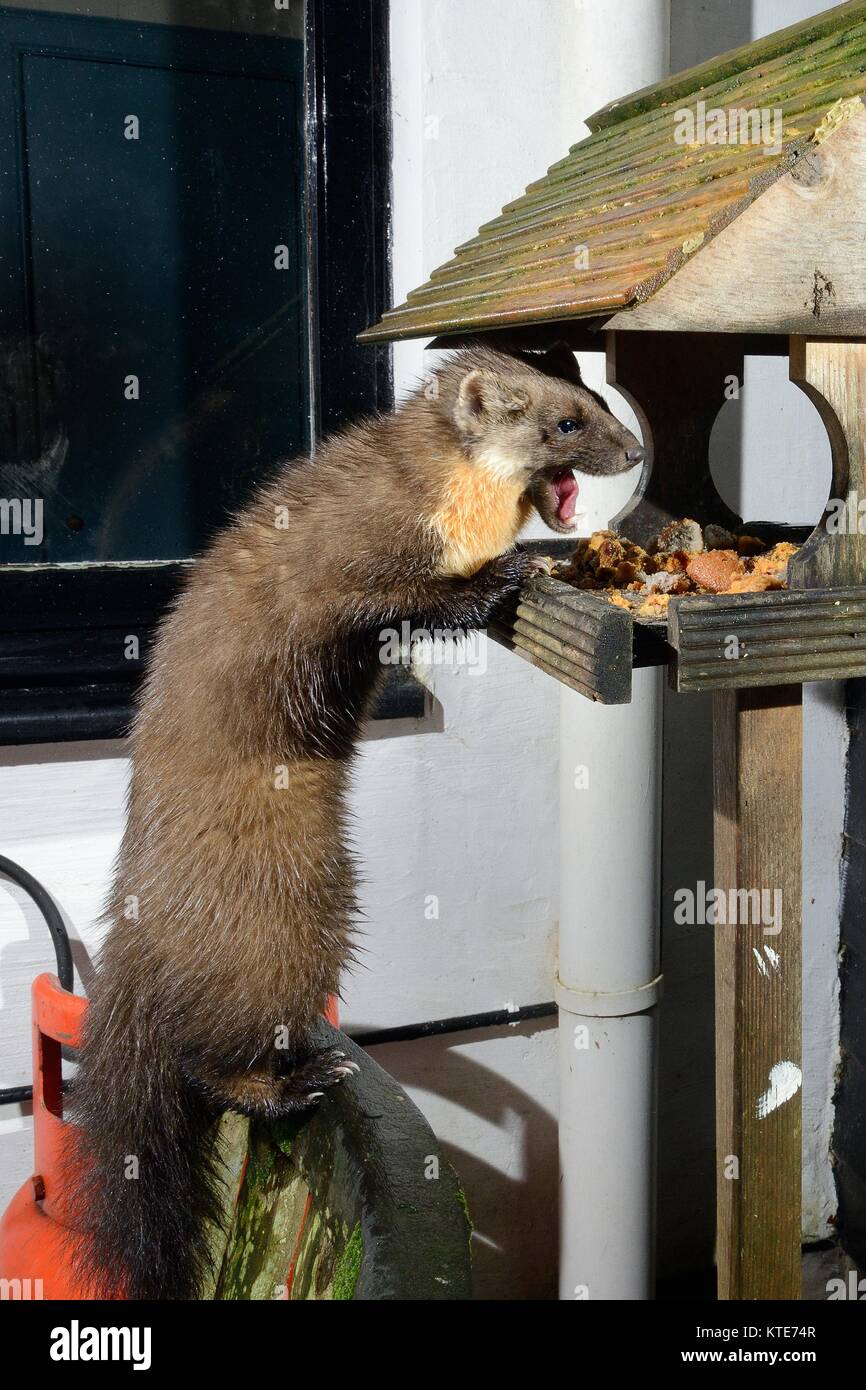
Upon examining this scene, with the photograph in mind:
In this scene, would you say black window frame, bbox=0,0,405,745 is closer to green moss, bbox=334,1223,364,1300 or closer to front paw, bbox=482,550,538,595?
front paw, bbox=482,550,538,595

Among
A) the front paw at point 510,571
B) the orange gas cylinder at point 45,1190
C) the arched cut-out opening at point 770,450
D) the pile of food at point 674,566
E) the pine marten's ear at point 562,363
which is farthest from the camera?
the arched cut-out opening at point 770,450

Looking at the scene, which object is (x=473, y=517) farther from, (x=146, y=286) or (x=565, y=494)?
(x=146, y=286)

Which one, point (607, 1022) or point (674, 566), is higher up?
point (674, 566)

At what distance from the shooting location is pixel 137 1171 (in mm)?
1329

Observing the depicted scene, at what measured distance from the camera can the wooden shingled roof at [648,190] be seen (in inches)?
33.2

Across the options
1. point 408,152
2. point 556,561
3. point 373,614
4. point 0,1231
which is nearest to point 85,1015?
point 0,1231

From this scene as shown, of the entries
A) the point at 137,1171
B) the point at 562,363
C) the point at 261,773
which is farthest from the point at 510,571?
the point at 137,1171

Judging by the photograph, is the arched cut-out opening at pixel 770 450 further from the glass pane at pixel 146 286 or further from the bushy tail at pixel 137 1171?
the bushy tail at pixel 137 1171

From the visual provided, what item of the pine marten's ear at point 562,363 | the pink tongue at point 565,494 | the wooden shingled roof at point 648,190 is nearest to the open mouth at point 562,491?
the pink tongue at point 565,494

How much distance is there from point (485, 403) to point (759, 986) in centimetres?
64

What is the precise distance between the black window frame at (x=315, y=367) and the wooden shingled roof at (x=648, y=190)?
0.55 metres

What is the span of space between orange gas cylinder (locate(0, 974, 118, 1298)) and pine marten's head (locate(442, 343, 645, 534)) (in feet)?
2.81

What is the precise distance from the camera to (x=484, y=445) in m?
1.26
